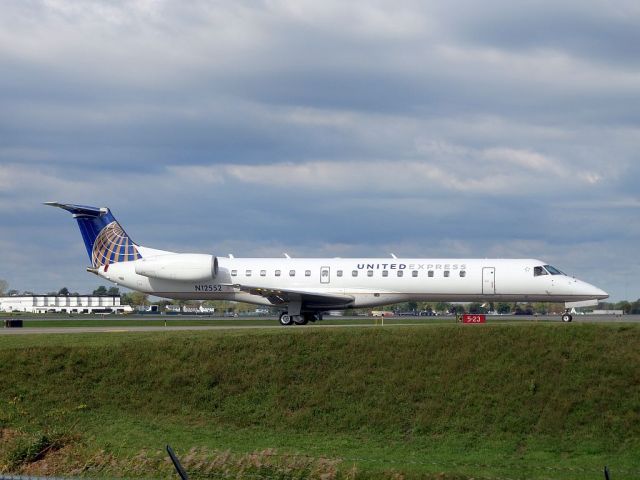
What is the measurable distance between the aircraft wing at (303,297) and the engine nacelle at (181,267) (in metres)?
2.42

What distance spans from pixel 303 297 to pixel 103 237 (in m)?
15.9

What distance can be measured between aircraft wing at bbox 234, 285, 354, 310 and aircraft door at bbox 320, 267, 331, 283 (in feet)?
3.89

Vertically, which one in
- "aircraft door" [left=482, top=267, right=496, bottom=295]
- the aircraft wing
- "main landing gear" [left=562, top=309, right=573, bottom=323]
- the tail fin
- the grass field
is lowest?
the grass field

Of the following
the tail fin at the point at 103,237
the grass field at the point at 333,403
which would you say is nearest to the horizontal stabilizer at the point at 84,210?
the tail fin at the point at 103,237

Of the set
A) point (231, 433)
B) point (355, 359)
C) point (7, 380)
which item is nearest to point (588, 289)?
point (355, 359)

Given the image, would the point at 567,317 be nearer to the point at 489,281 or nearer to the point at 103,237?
the point at 489,281

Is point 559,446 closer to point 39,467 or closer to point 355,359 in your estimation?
point 355,359

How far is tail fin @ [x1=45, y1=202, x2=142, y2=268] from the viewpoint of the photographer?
57.6 meters

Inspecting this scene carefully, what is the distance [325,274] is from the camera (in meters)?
52.7

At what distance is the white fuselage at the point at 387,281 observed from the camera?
5050cm

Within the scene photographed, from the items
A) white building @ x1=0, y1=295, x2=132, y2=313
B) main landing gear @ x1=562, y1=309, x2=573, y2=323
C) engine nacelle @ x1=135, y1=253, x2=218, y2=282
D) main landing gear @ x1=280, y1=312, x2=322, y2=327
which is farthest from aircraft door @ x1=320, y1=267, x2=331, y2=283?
white building @ x1=0, y1=295, x2=132, y2=313

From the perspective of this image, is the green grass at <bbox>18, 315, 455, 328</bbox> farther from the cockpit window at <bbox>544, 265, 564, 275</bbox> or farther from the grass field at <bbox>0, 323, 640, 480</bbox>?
the grass field at <bbox>0, 323, 640, 480</bbox>

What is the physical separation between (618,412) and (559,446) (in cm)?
278

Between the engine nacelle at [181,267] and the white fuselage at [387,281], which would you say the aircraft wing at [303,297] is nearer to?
the white fuselage at [387,281]
